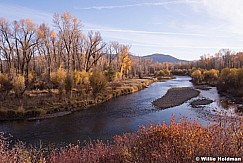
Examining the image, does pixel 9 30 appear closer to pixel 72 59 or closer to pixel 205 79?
pixel 72 59

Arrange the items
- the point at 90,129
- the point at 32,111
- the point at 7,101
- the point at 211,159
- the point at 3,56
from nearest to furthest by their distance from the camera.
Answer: the point at 211,159
the point at 90,129
the point at 32,111
the point at 7,101
the point at 3,56

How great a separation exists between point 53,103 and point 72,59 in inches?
763

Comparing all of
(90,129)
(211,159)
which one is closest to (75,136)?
(90,129)

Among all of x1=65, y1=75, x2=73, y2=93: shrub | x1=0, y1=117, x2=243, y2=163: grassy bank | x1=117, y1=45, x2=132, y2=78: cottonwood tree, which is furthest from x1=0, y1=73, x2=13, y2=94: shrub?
x1=117, y1=45, x2=132, y2=78: cottonwood tree

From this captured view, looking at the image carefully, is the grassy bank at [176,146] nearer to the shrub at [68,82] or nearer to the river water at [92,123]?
the river water at [92,123]

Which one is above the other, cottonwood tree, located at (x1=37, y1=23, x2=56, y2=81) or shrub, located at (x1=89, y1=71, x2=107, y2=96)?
cottonwood tree, located at (x1=37, y1=23, x2=56, y2=81)

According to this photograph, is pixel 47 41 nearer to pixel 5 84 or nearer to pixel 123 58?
pixel 5 84

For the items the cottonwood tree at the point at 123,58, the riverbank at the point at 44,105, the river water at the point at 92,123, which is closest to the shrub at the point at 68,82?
the riverbank at the point at 44,105

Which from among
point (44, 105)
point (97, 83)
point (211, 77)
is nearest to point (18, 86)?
point (44, 105)

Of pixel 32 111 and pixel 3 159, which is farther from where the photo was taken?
pixel 32 111

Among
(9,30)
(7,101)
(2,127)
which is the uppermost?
(9,30)

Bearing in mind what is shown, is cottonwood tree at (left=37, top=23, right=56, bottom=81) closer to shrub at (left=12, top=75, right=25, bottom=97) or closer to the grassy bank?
shrub at (left=12, top=75, right=25, bottom=97)

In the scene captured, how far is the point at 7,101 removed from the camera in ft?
93.9

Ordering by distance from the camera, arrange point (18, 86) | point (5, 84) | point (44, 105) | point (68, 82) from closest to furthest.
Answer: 1. point (44, 105)
2. point (18, 86)
3. point (68, 82)
4. point (5, 84)
